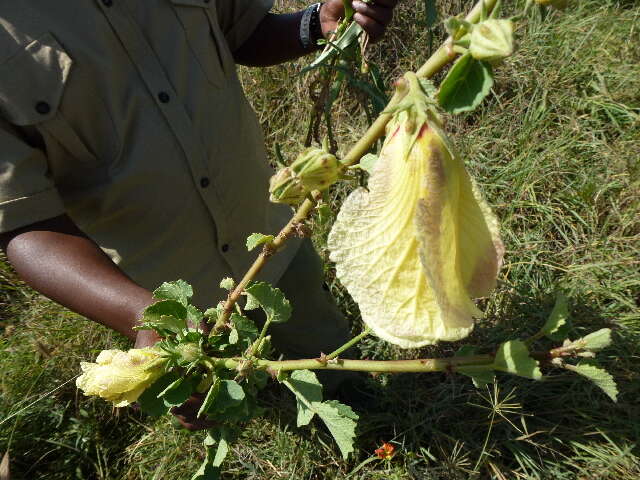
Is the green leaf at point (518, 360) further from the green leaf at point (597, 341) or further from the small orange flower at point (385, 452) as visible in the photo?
the small orange flower at point (385, 452)

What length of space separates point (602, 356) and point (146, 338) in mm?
1447

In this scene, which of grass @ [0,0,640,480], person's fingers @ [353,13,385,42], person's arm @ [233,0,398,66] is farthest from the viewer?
grass @ [0,0,640,480]

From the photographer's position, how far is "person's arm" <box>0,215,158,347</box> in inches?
39.2

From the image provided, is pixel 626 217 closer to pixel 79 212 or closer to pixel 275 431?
pixel 275 431

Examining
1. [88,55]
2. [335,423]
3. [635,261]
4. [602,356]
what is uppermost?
[88,55]

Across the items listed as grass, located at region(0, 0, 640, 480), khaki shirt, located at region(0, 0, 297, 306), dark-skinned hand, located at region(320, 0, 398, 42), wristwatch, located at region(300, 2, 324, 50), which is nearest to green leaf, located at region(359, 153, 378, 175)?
dark-skinned hand, located at region(320, 0, 398, 42)

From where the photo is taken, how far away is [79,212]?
119 centimetres

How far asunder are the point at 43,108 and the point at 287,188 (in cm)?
81

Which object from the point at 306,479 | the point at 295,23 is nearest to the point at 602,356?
the point at 306,479

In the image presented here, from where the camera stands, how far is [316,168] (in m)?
0.45

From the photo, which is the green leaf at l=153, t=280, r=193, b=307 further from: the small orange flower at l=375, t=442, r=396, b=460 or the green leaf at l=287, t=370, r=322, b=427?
the small orange flower at l=375, t=442, r=396, b=460

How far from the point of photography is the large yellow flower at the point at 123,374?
0.62m

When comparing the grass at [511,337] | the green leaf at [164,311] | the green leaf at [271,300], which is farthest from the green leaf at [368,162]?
the grass at [511,337]

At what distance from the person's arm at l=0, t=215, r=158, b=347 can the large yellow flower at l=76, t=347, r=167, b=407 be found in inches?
Result: 12.8
